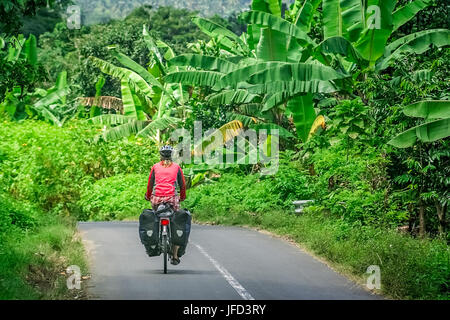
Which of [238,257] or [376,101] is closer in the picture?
[238,257]

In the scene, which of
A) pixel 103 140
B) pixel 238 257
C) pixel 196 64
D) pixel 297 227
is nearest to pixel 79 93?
pixel 103 140

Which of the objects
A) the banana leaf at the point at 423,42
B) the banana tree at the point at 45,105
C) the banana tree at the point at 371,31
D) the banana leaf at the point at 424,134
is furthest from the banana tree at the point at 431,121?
the banana tree at the point at 45,105

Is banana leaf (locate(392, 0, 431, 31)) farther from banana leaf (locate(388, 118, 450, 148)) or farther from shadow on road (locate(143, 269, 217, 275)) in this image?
shadow on road (locate(143, 269, 217, 275))

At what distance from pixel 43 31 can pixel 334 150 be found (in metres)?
49.8

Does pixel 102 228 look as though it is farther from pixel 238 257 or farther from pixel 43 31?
pixel 43 31

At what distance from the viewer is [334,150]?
18.3 m

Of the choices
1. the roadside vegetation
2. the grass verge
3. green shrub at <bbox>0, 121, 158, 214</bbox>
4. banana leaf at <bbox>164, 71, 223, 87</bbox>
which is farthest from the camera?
green shrub at <bbox>0, 121, 158, 214</bbox>

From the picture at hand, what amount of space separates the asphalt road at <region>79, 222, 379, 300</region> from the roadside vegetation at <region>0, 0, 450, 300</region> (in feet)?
1.76

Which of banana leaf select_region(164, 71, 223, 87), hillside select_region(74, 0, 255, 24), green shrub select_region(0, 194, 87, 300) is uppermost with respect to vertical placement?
hillside select_region(74, 0, 255, 24)

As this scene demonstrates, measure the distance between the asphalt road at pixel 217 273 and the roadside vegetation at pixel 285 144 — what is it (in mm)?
537

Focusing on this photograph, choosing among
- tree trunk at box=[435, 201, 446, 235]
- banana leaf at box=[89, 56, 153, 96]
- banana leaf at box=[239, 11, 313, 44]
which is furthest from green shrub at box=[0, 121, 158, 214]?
tree trunk at box=[435, 201, 446, 235]

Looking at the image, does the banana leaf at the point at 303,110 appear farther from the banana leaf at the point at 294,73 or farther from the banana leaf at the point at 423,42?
the banana leaf at the point at 294,73

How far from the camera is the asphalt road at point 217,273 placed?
10.9 meters

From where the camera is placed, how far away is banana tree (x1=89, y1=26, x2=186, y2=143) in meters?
29.0
